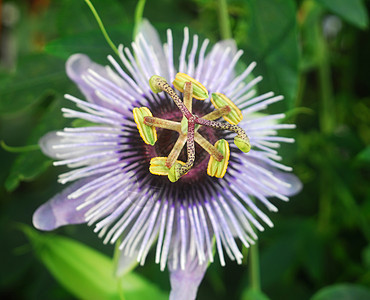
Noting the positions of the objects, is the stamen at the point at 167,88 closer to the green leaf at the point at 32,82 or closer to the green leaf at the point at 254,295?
the green leaf at the point at 32,82

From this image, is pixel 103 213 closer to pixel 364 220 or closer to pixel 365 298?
pixel 365 298

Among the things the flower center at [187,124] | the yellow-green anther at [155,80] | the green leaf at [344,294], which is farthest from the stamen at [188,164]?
the green leaf at [344,294]

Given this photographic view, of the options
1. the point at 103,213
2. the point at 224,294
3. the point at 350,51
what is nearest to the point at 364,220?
the point at 224,294

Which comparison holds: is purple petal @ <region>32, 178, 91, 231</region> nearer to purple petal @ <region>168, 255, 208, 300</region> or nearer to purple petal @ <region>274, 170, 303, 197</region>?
purple petal @ <region>168, 255, 208, 300</region>

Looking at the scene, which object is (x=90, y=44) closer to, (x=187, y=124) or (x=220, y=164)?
(x=187, y=124)

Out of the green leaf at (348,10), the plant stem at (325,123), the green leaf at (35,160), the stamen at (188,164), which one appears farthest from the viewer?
the plant stem at (325,123)

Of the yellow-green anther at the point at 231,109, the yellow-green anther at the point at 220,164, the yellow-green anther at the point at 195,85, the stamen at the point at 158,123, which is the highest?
the yellow-green anther at the point at 195,85

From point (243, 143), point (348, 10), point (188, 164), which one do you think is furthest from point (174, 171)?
point (348, 10)
